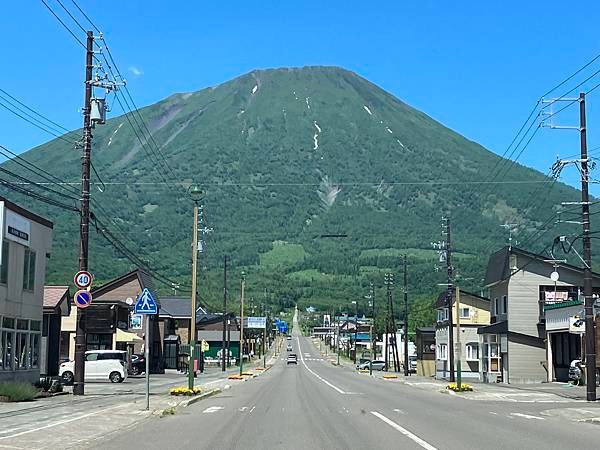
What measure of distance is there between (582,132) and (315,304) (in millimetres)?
144880

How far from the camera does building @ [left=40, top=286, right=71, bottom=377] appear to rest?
43250mm

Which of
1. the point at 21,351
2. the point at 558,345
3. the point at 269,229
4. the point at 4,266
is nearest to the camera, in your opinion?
the point at 4,266

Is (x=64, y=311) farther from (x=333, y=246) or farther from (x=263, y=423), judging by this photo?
(x=333, y=246)

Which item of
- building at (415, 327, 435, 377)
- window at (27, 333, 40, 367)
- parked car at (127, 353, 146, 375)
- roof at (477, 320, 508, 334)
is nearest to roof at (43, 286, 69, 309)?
window at (27, 333, 40, 367)

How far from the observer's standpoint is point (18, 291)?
33.1 meters

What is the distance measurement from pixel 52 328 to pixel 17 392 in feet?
54.8

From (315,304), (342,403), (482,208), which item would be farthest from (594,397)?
(315,304)

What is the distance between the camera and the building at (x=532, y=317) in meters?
52.6

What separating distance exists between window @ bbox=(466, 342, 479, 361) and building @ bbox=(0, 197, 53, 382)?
44.1 meters

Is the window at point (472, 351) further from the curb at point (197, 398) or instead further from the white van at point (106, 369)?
the curb at point (197, 398)

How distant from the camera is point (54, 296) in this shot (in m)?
44.0

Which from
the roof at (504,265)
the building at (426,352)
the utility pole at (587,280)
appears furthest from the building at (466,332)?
the utility pole at (587,280)

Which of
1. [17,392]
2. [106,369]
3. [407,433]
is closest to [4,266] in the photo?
[17,392]

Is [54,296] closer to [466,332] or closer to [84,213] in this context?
[84,213]
